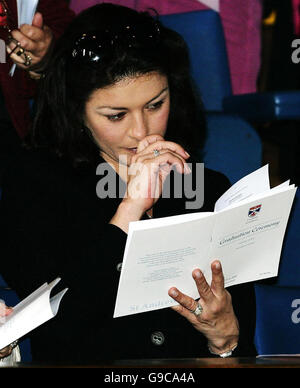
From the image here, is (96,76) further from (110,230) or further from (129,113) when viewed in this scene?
(110,230)

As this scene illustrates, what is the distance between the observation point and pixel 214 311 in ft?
4.43

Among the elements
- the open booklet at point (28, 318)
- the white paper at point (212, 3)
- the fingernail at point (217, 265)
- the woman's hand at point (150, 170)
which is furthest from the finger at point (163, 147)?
the white paper at point (212, 3)

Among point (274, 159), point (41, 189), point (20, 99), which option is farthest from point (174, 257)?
point (274, 159)

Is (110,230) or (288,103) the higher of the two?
(110,230)

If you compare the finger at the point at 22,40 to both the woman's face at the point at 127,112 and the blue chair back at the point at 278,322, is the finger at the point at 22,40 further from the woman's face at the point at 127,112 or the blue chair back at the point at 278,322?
the blue chair back at the point at 278,322

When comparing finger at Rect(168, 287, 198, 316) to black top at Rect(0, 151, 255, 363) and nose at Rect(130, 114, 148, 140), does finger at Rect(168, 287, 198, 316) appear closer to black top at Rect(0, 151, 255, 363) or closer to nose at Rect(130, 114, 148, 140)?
black top at Rect(0, 151, 255, 363)

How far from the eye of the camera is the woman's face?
58.9 inches

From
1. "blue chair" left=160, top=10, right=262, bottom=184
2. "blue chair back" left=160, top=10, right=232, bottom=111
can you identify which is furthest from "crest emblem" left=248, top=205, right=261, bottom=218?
"blue chair back" left=160, top=10, right=232, bottom=111

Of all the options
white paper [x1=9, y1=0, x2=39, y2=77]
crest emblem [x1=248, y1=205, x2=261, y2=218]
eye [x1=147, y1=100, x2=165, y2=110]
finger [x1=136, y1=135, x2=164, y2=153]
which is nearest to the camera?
crest emblem [x1=248, y1=205, x2=261, y2=218]

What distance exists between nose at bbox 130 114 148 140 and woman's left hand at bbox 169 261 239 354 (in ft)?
1.22

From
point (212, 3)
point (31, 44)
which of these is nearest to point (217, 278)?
point (31, 44)

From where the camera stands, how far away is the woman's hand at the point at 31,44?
5.72ft
